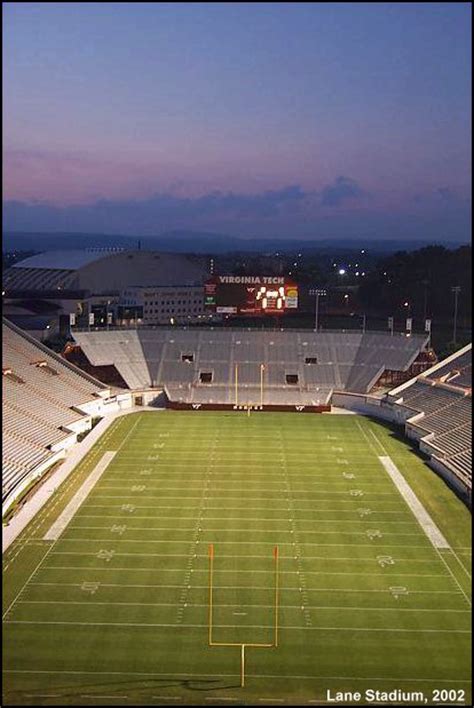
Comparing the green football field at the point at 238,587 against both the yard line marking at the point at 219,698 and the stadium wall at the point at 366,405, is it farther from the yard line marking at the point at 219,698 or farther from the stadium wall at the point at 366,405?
the stadium wall at the point at 366,405

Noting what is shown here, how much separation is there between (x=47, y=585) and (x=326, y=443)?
14.7 m

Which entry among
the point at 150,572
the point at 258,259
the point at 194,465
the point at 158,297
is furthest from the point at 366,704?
the point at 258,259

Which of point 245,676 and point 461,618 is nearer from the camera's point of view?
point 245,676

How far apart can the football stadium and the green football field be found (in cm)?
5

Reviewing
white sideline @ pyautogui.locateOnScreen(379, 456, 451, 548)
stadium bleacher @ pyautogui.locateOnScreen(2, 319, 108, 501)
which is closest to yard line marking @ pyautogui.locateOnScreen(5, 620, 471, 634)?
white sideline @ pyautogui.locateOnScreen(379, 456, 451, 548)

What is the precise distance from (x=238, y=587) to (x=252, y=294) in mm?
25423

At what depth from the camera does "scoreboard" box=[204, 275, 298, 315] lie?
40.9 metres

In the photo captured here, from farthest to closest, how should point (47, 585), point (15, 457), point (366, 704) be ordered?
point (15, 457)
point (47, 585)
point (366, 704)

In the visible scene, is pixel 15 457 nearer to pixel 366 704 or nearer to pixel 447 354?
pixel 366 704

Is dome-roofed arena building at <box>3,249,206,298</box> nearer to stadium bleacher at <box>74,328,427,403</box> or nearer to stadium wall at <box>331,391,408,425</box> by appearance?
stadium bleacher at <box>74,328,427,403</box>

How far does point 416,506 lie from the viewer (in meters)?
22.0

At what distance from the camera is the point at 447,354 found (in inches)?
1598

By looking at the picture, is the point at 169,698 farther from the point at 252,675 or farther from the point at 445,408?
the point at 445,408

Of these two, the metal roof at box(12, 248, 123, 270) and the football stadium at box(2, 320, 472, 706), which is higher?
the metal roof at box(12, 248, 123, 270)
